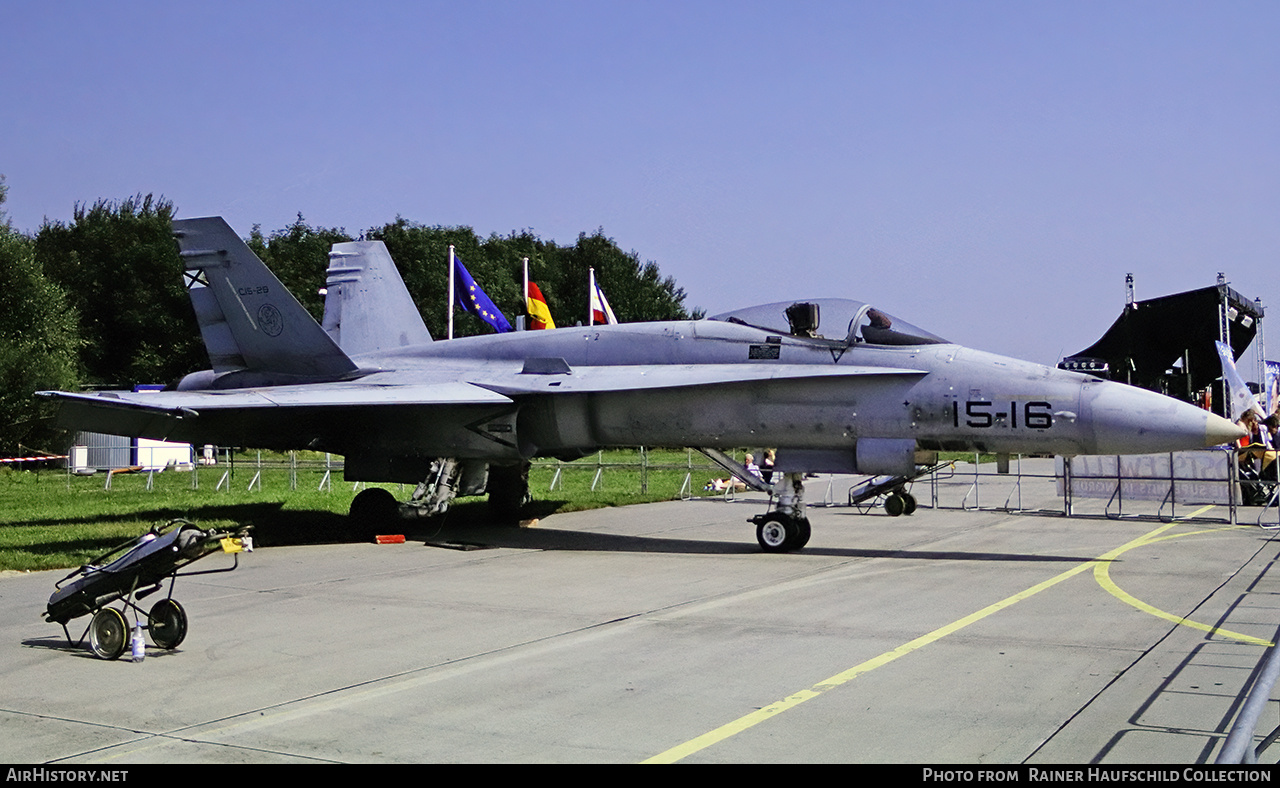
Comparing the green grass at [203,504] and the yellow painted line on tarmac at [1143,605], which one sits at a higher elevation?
the green grass at [203,504]

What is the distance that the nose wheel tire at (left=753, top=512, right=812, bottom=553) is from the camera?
1291 cm

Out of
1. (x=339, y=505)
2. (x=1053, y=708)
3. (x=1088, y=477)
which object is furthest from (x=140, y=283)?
(x=1053, y=708)

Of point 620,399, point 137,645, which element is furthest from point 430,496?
point 137,645

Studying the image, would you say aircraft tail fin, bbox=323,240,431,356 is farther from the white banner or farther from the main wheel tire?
the white banner

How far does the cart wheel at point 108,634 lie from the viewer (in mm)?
7062

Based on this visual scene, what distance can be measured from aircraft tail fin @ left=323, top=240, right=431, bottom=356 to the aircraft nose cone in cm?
1040

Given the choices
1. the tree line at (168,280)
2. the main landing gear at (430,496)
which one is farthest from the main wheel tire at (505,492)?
the tree line at (168,280)

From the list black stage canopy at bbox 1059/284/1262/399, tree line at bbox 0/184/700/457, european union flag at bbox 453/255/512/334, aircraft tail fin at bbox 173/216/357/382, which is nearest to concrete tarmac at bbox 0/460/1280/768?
aircraft tail fin at bbox 173/216/357/382

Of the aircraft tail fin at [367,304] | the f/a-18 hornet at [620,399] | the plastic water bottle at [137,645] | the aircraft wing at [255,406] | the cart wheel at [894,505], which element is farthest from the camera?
the aircraft tail fin at [367,304]

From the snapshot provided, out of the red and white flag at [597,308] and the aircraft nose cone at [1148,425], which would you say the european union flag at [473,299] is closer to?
the red and white flag at [597,308]

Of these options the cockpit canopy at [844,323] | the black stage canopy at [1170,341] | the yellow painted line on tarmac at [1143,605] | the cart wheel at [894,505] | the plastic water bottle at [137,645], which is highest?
the black stage canopy at [1170,341]

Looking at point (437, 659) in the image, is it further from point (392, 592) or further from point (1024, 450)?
point (1024, 450)

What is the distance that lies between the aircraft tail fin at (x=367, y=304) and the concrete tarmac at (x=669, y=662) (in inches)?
232

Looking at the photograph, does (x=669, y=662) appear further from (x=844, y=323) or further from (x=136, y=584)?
(x=844, y=323)
